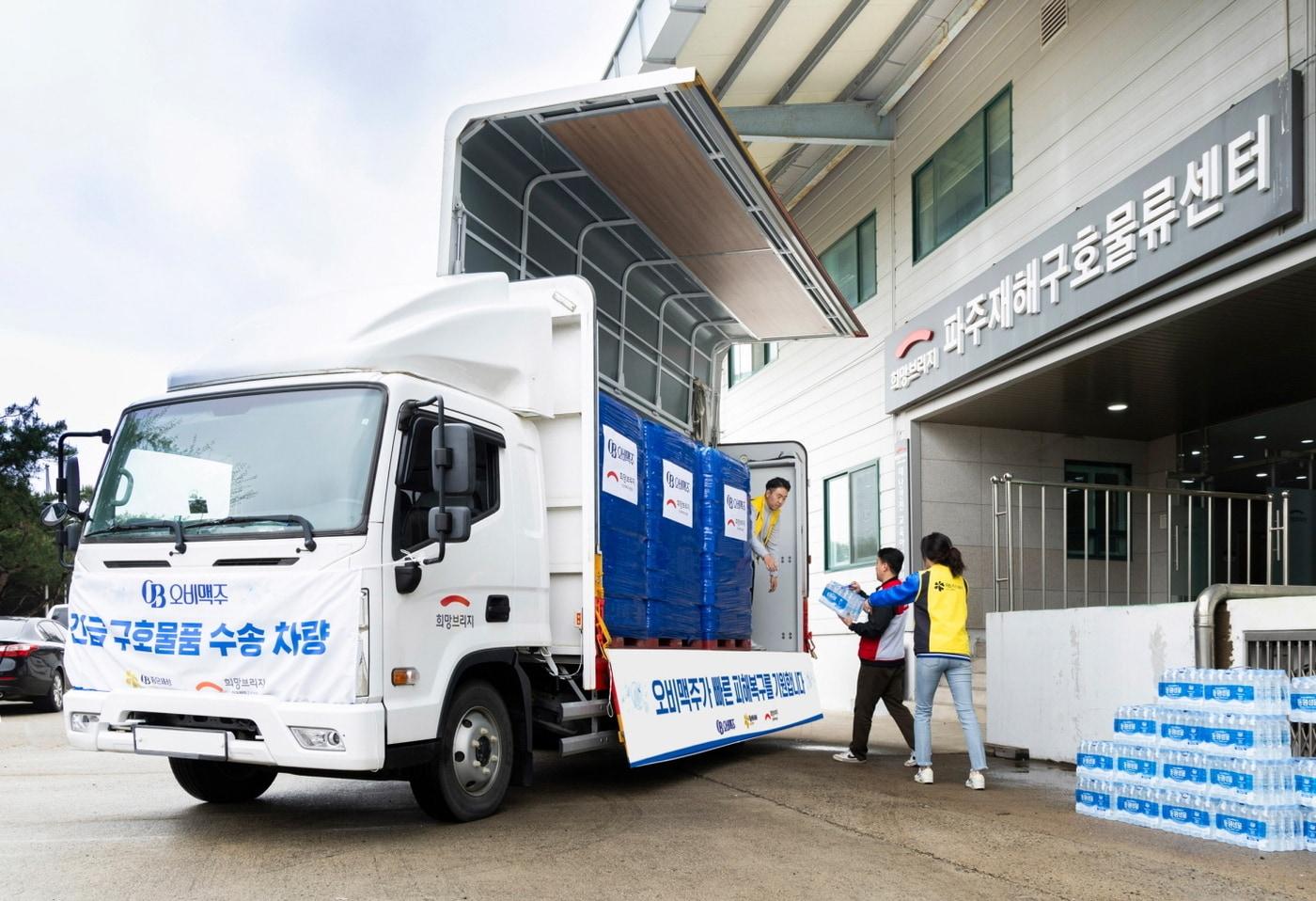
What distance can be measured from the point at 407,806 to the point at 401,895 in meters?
2.56

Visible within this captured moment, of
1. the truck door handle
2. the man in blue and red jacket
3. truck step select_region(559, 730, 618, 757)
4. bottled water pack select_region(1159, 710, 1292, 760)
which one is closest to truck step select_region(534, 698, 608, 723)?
truck step select_region(559, 730, 618, 757)

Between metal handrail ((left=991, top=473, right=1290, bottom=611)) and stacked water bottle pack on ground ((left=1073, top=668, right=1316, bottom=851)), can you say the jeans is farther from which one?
metal handrail ((left=991, top=473, right=1290, bottom=611))

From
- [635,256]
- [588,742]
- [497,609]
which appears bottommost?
[588,742]

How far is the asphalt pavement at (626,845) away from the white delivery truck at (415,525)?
42 centimetres

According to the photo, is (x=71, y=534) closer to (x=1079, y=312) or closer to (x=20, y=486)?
(x=1079, y=312)

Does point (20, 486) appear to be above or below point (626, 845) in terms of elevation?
above

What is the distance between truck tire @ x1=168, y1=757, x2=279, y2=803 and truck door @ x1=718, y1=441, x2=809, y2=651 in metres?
5.17

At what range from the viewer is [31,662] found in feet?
54.6

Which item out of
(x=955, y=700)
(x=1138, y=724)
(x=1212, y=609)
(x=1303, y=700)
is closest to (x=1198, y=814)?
(x=1138, y=724)

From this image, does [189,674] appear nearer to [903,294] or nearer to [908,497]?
[908,497]

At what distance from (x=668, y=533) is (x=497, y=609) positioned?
2.32 m

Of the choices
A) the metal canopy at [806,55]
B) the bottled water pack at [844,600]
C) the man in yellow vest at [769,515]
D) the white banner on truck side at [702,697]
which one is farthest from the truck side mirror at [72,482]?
the metal canopy at [806,55]

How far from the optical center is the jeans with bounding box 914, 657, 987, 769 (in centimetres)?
835

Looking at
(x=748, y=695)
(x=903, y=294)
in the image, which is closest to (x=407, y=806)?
(x=748, y=695)
